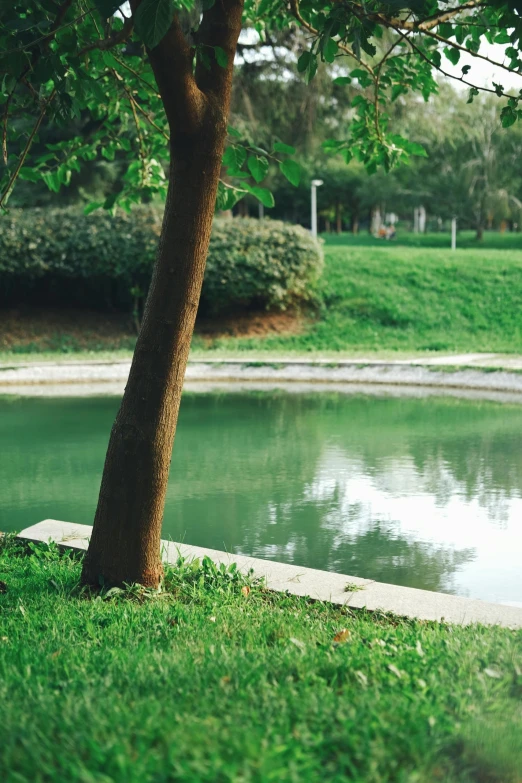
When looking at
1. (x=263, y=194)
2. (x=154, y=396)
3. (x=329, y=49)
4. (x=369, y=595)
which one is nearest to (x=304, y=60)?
(x=329, y=49)

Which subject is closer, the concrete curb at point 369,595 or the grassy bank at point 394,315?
the concrete curb at point 369,595

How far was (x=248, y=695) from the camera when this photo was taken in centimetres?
290

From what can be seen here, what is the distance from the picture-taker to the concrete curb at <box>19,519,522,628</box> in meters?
4.32

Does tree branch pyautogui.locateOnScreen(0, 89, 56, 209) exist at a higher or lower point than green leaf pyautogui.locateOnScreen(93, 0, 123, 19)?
lower

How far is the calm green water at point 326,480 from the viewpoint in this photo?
636cm

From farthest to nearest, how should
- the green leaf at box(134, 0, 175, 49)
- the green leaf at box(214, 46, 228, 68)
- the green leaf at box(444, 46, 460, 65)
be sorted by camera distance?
the green leaf at box(444, 46, 460, 65) → the green leaf at box(214, 46, 228, 68) → the green leaf at box(134, 0, 175, 49)

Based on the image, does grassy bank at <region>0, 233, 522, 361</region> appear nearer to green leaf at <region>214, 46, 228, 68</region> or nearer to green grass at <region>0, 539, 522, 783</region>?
green leaf at <region>214, 46, 228, 68</region>

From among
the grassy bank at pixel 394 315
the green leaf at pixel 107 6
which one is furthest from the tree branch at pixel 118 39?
the grassy bank at pixel 394 315

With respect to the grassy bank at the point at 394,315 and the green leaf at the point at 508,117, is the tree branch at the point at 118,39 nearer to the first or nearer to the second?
the green leaf at the point at 508,117

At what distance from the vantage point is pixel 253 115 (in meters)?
23.4

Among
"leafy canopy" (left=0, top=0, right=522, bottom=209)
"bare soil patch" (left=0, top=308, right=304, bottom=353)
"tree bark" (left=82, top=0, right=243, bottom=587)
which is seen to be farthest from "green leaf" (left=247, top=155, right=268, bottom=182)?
"bare soil patch" (left=0, top=308, right=304, bottom=353)

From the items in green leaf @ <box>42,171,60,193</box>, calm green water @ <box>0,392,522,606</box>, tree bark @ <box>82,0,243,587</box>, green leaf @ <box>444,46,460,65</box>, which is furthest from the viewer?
green leaf @ <box>42,171,60,193</box>

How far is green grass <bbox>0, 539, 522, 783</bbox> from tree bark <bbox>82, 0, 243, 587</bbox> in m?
0.38

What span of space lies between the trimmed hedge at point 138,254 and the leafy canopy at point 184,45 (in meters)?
11.7
